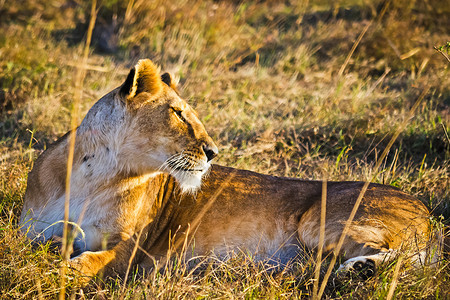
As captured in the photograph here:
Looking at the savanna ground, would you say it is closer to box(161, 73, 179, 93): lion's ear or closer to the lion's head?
the lion's head

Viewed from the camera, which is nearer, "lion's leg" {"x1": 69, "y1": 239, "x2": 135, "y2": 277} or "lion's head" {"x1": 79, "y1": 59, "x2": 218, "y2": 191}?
"lion's leg" {"x1": 69, "y1": 239, "x2": 135, "y2": 277}

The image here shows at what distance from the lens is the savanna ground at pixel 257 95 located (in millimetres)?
2852

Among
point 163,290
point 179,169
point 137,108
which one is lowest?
point 163,290

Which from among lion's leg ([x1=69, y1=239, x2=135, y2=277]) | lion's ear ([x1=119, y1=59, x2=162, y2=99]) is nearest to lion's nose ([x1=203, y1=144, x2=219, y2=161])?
lion's ear ([x1=119, y1=59, x2=162, y2=99])

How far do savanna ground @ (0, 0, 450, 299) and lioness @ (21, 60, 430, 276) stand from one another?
0.66 feet

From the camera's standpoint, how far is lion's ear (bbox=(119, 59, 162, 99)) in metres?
3.11

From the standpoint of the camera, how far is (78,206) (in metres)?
3.26

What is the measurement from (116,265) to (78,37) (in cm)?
675

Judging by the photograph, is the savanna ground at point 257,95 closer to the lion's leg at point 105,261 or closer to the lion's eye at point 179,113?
Answer: the lion's leg at point 105,261

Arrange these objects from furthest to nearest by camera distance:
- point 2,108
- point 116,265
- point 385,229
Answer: point 2,108
point 385,229
point 116,265

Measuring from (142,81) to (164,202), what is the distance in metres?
0.94

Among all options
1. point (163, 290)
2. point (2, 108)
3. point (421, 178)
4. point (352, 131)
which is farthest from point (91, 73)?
point (163, 290)

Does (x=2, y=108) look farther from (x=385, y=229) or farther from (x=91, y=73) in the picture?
(x=385, y=229)

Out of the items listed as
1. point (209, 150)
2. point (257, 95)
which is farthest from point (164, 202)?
point (257, 95)
